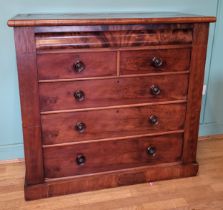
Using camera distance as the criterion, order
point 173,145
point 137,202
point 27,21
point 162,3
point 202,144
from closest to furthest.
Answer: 1. point 27,21
2. point 137,202
3. point 173,145
4. point 162,3
5. point 202,144

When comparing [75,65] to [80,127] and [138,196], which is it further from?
[138,196]

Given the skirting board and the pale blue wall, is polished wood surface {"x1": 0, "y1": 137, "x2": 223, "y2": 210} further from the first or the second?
the pale blue wall

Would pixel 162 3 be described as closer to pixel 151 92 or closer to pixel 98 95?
pixel 151 92

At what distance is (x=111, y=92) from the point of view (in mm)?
1676

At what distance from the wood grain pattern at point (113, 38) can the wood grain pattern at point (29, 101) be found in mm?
60

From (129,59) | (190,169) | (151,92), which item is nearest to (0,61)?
Answer: (129,59)

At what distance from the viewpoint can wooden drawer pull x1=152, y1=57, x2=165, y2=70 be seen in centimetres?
167

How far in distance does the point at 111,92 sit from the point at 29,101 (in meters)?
0.43

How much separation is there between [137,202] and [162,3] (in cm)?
128

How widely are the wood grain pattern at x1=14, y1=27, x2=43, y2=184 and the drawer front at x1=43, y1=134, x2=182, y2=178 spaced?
0.06 meters

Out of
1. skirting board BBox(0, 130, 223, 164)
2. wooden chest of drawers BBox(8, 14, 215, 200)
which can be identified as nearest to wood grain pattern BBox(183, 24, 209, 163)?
wooden chest of drawers BBox(8, 14, 215, 200)

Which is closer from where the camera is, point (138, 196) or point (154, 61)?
point (154, 61)

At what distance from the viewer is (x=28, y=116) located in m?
1.60

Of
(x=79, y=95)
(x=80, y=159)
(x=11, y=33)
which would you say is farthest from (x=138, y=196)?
(x=11, y=33)
